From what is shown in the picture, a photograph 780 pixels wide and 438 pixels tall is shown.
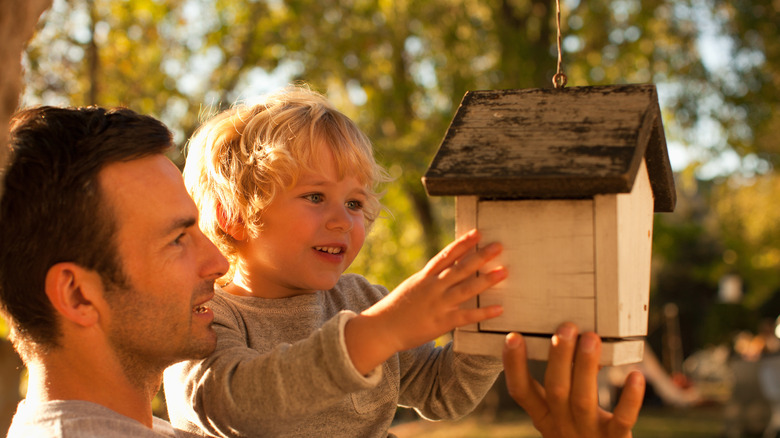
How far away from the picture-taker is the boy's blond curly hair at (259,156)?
2256 millimetres

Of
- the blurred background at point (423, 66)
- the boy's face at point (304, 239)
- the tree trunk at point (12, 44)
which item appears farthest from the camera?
the blurred background at point (423, 66)

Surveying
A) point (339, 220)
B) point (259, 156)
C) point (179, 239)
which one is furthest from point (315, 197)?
point (179, 239)

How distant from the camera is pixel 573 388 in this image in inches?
62.9

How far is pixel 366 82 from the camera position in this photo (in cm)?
1063

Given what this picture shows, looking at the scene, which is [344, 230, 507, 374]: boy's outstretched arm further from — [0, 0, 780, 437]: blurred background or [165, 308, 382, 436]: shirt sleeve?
[0, 0, 780, 437]: blurred background

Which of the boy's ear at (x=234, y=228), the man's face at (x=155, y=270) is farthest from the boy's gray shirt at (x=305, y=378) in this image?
the boy's ear at (x=234, y=228)

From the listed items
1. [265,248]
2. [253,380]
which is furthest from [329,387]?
[265,248]

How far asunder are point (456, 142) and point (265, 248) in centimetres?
78

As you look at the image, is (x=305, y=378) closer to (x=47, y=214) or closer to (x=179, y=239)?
(x=179, y=239)

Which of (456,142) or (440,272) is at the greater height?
(456,142)

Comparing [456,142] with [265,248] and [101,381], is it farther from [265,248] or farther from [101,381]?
[101,381]

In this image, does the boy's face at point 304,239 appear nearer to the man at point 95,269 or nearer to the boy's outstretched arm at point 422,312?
the man at point 95,269

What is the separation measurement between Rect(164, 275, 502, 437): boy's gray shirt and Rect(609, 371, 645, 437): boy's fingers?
1.63 feet

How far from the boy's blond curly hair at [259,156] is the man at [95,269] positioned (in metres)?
0.44
